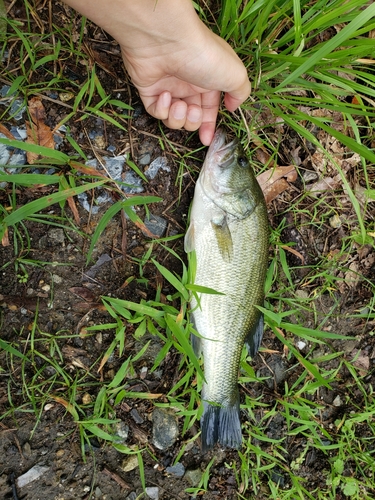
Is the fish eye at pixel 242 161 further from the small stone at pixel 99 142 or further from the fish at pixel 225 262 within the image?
the small stone at pixel 99 142

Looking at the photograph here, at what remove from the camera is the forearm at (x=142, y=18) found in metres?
2.43

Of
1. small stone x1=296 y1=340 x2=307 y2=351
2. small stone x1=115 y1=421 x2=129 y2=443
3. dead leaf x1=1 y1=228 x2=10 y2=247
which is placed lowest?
small stone x1=115 y1=421 x2=129 y2=443

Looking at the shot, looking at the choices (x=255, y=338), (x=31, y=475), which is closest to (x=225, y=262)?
(x=255, y=338)

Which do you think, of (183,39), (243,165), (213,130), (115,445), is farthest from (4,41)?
(115,445)

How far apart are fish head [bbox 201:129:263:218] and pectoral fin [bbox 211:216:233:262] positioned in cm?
10

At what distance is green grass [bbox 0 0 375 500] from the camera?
9.59 feet

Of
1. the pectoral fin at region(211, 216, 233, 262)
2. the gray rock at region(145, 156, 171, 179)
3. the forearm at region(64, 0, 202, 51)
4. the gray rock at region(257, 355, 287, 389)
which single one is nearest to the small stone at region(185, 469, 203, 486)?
the gray rock at region(257, 355, 287, 389)

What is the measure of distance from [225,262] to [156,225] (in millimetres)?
632

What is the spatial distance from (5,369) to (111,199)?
4.67 feet

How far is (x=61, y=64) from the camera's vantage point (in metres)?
3.06

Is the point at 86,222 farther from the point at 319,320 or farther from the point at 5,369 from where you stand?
the point at 319,320

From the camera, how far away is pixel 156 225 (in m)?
3.27

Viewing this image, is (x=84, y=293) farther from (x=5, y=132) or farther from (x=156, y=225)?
(x=5, y=132)

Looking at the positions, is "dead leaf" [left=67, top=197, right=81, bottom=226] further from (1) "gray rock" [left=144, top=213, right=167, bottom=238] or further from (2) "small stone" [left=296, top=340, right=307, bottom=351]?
(2) "small stone" [left=296, top=340, right=307, bottom=351]
